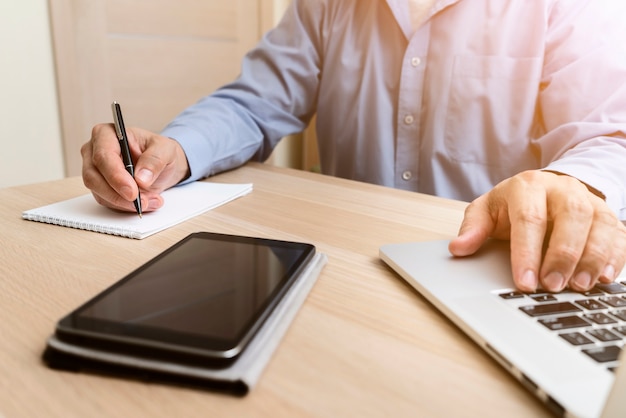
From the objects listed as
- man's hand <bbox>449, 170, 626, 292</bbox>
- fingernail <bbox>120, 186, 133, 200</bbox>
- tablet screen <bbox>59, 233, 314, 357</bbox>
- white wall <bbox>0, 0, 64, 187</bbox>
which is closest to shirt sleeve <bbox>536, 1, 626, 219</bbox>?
man's hand <bbox>449, 170, 626, 292</bbox>

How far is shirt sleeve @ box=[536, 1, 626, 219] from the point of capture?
0.74m

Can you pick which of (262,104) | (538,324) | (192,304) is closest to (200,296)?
(192,304)

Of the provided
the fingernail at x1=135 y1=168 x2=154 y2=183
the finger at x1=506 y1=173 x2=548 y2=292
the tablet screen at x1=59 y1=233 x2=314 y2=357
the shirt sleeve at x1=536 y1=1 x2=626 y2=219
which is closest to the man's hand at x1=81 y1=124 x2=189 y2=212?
the fingernail at x1=135 y1=168 x2=154 y2=183

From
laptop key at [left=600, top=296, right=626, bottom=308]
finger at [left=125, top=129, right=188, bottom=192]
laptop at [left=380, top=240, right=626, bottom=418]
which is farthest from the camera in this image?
finger at [left=125, top=129, right=188, bottom=192]

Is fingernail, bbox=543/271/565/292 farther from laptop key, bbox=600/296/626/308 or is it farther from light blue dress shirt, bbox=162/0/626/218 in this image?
light blue dress shirt, bbox=162/0/626/218

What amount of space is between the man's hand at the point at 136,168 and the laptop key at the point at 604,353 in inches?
19.3

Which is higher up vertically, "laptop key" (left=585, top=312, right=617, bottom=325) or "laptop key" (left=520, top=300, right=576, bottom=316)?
"laptop key" (left=585, top=312, right=617, bottom=325)

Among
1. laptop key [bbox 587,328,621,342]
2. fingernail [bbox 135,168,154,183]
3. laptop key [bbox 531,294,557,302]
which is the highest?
fingernail [bbox 135,168,154,183]

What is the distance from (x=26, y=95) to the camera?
1.62 meters

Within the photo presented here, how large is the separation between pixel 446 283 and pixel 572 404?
160 mm

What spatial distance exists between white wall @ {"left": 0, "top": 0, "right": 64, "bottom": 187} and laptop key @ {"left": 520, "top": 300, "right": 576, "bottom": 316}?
175 centimetres

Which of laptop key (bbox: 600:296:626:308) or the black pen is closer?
laptop key (bbox: 600:296:626:308)

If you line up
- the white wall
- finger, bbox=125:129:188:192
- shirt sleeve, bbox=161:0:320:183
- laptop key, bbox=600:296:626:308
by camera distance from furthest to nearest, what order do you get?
the white wall, shirt sleeve, bbox=161:0:320:183, finger, bbox=125:129:188:192, laptop key, bbox=600:296:626:308

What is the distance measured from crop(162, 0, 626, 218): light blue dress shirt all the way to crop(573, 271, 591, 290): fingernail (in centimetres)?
42
